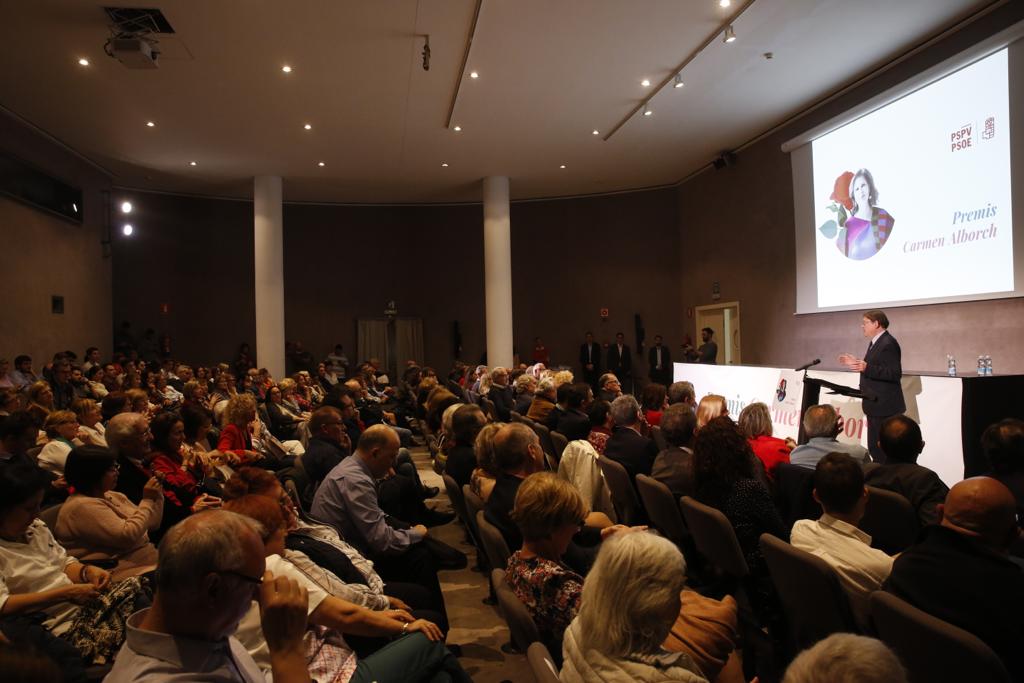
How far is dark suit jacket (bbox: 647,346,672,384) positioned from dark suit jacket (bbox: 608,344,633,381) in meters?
0.50

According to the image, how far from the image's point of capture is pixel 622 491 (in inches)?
147

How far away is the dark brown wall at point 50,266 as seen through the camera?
32.3ft

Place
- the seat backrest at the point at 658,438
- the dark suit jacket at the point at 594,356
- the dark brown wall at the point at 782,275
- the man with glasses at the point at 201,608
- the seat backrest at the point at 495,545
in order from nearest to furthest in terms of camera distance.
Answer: the man with glasses at the point at 201,608 < the seat backrest at the point at 495,545 < the seat backrest at the point at 658,438 < the dark brown wall at the point at 782,275 < the dark suit jacket at the point at 594,356

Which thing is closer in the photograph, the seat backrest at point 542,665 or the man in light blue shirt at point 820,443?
the seat backrest at point 542,665

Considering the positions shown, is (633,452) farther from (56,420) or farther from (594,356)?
(594,356)

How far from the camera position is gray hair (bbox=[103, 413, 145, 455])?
3328 millimetres

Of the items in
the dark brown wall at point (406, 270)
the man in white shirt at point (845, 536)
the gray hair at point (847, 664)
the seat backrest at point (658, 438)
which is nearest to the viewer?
the gray hair at point (847, 664)

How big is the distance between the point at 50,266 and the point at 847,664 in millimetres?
12793

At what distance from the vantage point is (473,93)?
9.46m

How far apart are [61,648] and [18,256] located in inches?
403

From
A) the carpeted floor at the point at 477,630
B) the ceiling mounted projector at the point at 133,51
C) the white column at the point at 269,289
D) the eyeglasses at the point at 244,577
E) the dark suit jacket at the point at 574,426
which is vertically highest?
the ceiling mounted projector at the point at 133,51

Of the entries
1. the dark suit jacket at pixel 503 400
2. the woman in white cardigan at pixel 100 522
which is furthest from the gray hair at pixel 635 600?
the dark suit jacket at pixel 503 400

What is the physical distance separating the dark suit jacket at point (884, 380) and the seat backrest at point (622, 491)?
285 centimetres

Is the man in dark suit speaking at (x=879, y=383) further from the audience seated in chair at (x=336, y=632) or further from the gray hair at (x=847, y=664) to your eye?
the gray hair at (x=847, y=664)
